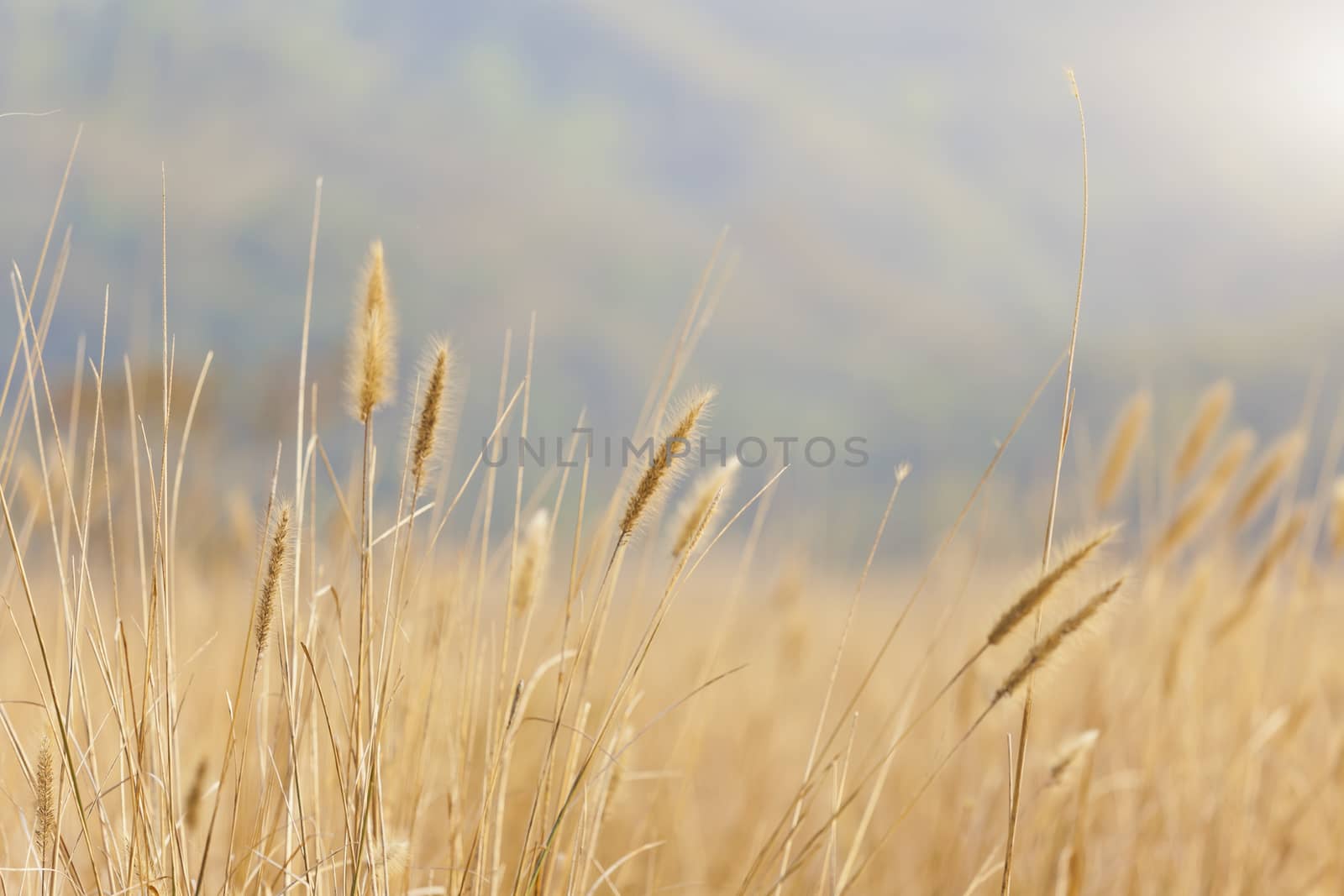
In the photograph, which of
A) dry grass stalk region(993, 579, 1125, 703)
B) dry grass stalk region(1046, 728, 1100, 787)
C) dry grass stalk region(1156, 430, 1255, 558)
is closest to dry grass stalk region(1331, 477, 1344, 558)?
dry grass stalk region(1156, 430, 1255, 558)

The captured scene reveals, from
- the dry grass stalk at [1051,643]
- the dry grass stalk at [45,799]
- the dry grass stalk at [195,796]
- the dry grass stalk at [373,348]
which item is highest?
the dry grass stalk at [373,348]

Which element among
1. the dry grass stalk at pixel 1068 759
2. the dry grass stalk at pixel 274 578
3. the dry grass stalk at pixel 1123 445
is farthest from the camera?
the dry grass stalk at pixel 1123 445

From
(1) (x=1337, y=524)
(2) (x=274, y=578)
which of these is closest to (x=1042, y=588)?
(2) (x=274, y=578)

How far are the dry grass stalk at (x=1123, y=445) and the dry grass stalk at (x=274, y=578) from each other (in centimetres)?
172

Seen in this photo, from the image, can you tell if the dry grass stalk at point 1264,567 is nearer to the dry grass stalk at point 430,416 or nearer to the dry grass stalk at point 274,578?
the dry grass stalk at point 430,416

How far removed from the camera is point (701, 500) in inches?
35.4

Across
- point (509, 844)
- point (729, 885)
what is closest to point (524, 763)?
point (509, 844)

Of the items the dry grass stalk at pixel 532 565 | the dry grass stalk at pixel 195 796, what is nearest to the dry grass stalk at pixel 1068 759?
the dry grass stalk at pixel 532 565

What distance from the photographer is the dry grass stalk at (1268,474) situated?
1.82 meters

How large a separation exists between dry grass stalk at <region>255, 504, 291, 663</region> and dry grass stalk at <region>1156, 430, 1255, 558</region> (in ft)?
5.57

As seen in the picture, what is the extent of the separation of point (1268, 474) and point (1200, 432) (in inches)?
6.8

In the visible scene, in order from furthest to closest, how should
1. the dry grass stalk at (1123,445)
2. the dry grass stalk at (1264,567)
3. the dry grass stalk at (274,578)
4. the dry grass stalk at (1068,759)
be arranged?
the dry grass stalk at (1123,445) → the dry grass stalk at (1264,567) → the dry grass stalk at (1068,759) → the dry grass stalk at (274,578)

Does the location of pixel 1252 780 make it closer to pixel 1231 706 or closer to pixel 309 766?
pixel 1231 706

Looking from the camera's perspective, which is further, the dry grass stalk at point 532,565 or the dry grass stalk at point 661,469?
the dry grass stalk at point 532,565
